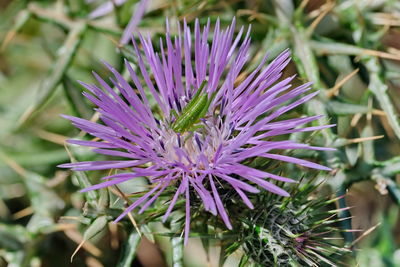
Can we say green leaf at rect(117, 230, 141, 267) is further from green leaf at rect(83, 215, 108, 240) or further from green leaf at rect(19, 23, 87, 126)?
green leaf at rect(19, 23, 87, 126)

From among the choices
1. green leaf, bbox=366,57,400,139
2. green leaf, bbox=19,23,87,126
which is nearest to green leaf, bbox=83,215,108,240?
green leaf, bbox=19,23,87,126

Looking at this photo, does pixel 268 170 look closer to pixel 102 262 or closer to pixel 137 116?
pixel 137 116

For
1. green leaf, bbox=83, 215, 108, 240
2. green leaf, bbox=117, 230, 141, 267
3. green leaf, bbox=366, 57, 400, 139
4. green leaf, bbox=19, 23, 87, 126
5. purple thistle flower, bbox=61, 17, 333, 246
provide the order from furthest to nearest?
green leaf, bbox=19, 23, 87, 126 → green leaf, bbox=366, 57, 400, 139 → green leaf, bbox=117, 230, 141, 267 → green leaf, bbox=83, 215, 108, 240 → purple thistle flower, bbox=61, 17, 333, 246

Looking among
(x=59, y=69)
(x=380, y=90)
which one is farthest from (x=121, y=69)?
(x=380, y=90)

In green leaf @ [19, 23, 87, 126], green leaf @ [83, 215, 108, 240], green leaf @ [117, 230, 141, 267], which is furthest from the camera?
green leaf @ [19, 23, 87, 126]

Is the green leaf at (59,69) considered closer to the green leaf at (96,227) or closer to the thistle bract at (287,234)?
the green leaf at (96,227)

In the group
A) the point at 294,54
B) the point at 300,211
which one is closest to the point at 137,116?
the point at 300,211

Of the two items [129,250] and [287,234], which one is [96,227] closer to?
[129,250]
